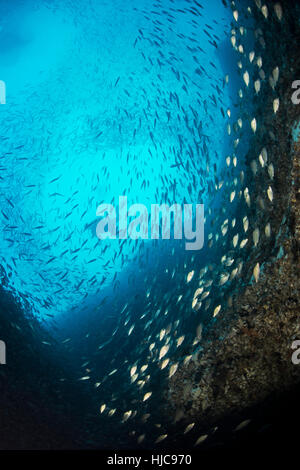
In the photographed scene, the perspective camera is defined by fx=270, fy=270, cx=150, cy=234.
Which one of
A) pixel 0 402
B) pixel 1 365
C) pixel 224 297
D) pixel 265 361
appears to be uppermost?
pixel 224 297

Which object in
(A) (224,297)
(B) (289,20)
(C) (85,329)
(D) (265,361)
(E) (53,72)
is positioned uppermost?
(E) (53,72)

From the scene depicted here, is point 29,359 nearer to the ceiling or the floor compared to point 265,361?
nearer to the floor

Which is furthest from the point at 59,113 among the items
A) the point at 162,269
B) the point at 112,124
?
the point at 162,269

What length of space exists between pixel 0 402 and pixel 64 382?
1.96m

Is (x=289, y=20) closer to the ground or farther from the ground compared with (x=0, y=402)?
farther from the ground

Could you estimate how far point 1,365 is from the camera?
5.54m

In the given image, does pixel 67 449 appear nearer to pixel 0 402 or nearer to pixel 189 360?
pixel 0 402

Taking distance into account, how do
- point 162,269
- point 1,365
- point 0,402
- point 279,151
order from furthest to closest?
point 162,269 → point 1,365 → point 0,402 → point 279,151

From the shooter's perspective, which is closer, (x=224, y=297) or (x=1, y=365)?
(x=224, y=297)

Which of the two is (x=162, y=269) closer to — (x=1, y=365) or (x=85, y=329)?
(x=85, y=329)

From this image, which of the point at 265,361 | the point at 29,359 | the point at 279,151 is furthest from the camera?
the point at 29,359

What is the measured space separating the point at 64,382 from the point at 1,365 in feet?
6.40

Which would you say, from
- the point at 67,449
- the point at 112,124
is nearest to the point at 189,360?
the point at 67,449

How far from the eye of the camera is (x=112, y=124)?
30172mm
